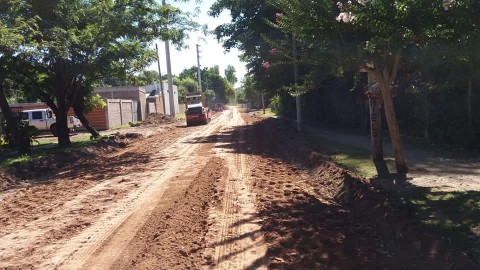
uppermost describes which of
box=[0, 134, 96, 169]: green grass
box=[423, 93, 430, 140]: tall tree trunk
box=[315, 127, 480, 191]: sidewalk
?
box=[423, 93, 430, 140]: tall tree trunk

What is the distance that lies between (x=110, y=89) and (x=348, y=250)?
159 ft

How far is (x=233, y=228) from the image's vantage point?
7.07 m

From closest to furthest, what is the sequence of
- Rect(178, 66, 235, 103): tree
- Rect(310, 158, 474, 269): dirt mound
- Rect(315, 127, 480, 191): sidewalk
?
Rect(310, 158, 474, 269): dirt mound → Rect(315, 127, 480, 191): sidewalk → Rect(178, 66, 235, 103): tree

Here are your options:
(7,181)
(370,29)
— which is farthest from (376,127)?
(7,181)

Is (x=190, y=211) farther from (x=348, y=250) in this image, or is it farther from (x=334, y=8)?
(x=334, y=8)

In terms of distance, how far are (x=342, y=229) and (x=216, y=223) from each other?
194 cm

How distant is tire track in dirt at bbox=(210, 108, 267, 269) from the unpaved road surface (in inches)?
0.6

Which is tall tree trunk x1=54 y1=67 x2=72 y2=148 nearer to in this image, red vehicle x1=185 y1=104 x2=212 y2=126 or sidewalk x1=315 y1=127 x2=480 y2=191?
sidewalk x1=315 y1=127 x2=480 y2=191

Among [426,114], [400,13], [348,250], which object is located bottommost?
[348,250]

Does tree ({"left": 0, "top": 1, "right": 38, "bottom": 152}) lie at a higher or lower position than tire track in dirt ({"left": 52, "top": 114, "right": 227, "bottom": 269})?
higher

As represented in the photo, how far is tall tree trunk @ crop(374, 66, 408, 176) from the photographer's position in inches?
377

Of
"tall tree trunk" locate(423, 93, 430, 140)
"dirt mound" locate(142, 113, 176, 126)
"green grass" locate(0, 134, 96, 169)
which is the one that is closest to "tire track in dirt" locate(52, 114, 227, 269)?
"green grass" locate(0, 134, 96, 169)

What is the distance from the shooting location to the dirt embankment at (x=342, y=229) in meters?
5.44

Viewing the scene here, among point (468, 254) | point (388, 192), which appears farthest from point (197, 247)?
point (388, 192)
